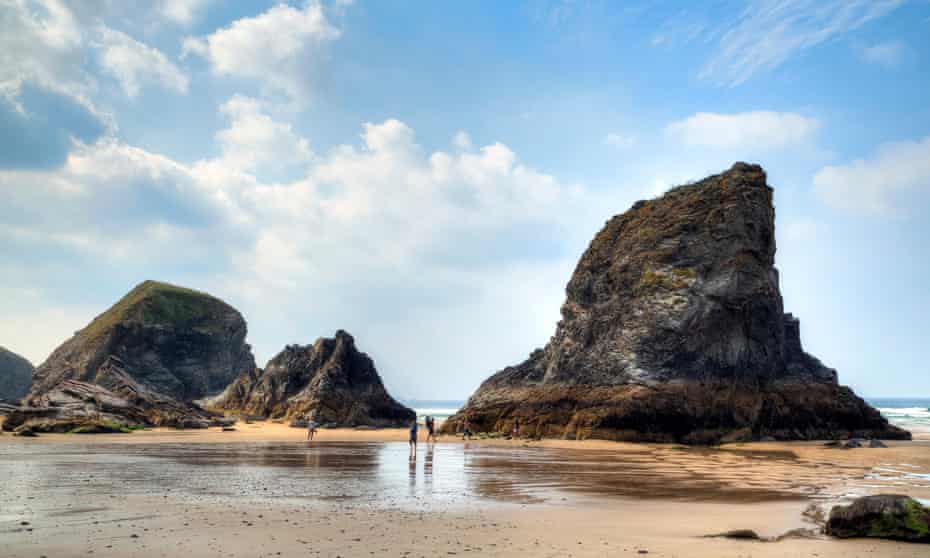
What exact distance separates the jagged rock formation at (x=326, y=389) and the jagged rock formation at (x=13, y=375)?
273 feet

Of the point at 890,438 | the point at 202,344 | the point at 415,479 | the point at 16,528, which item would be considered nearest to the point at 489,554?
the point at 16,528

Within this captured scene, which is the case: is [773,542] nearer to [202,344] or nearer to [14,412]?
[14,412]

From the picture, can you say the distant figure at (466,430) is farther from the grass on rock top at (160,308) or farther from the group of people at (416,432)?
the grass on rock top at (160,308)

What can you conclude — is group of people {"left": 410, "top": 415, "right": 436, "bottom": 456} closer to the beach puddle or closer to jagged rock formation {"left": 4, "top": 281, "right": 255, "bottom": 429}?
the beach puddle

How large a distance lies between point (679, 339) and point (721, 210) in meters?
10.9

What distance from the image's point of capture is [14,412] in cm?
3600

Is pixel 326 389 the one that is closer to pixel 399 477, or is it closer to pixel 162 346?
pixel 399 477

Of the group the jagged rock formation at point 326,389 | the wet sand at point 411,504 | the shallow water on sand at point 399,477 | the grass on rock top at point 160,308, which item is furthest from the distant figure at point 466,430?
the grass on rock top at point 160,308

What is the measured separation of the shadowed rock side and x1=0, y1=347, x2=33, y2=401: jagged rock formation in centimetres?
11327

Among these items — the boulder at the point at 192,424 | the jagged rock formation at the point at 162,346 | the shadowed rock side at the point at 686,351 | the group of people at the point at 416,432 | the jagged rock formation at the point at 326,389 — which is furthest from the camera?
the jagged rock formation at the point at 162,346

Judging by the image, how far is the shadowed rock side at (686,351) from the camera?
39.2 metres

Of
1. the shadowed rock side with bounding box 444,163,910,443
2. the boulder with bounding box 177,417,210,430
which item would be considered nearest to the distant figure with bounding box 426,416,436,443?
the shadowed rock side with bounding box 444,163,910,443

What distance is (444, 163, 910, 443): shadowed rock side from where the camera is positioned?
39.2m

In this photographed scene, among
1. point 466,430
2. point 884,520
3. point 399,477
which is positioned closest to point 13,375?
point 466,430
